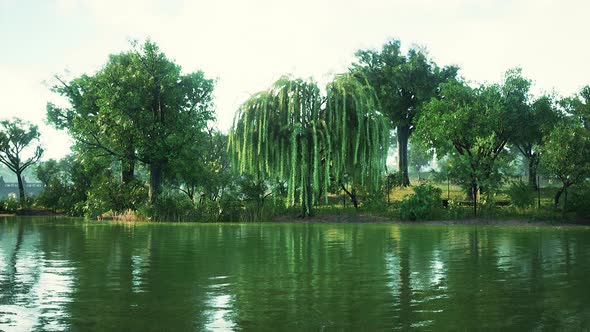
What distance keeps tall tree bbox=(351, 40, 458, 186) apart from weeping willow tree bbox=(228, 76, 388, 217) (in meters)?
21.5

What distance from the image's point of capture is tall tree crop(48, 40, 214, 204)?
151 ft

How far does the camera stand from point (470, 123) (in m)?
47.5

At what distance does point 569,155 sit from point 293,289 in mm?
34216

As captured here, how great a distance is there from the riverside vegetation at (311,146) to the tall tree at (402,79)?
0.67ft

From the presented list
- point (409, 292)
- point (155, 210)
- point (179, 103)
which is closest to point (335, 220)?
point (155, 210)

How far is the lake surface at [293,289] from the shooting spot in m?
Answer: 7.55

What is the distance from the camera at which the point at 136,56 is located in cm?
4741

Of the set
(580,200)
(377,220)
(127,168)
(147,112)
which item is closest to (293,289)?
(377,220)

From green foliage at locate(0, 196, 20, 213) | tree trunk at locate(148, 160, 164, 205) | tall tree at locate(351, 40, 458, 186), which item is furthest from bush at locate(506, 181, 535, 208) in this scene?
green foliage at locate(0, 196, 20, 213)

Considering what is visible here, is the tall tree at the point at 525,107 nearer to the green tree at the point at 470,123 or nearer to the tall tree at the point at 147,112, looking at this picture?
the green tree at the point at 470,123

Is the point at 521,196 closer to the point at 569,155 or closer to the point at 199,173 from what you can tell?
the point at 569,155

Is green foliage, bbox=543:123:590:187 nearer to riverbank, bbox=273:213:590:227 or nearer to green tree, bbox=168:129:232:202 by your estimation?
riverbank, bbox=273:213:590:227

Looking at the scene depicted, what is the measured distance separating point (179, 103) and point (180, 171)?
5674 millimetres

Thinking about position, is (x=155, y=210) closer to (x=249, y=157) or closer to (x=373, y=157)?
(x=249, y=157)
